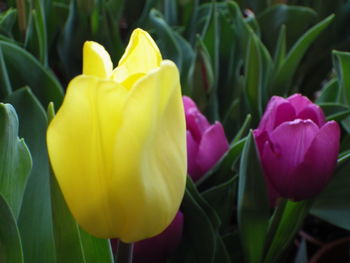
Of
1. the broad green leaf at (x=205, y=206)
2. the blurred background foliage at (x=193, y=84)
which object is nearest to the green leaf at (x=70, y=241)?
the blurred background foliage at (x=193, y=84)

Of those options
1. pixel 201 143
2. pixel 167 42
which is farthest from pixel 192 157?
pixel 167 42

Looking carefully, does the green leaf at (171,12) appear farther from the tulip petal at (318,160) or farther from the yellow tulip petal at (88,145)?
the yellow tulip petal at (88,145)

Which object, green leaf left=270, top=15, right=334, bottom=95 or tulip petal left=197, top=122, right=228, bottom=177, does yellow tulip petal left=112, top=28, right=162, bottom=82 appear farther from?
green leaf left=270, top=15, right=334, bottom=95

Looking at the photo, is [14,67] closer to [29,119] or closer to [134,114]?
[29,119]

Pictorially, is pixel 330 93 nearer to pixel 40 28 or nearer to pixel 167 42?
pixel 167 42

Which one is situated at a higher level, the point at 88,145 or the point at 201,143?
the point at 88,145

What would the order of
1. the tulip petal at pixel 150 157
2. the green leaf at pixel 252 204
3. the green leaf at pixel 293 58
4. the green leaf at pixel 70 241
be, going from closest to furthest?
the tulip petal at pixel 150 157 < the green leaf at pixel 70 241 < the green leaf at pixel 252 204 < the green leaf at pixel 293 58

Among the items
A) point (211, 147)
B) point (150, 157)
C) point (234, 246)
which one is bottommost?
point (234, 246)
